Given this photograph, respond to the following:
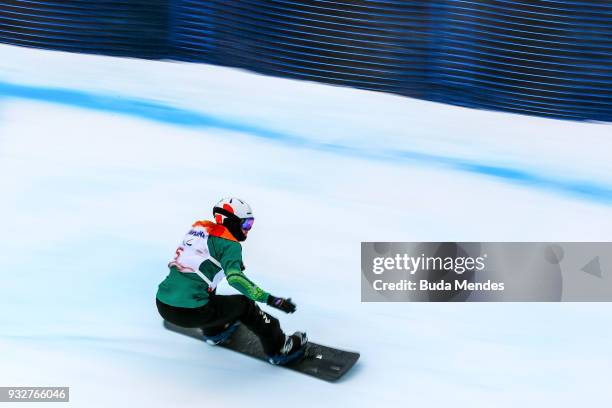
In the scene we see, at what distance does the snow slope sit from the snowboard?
5cm

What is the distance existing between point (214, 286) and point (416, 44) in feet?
12.2

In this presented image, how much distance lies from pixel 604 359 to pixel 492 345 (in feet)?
1.78

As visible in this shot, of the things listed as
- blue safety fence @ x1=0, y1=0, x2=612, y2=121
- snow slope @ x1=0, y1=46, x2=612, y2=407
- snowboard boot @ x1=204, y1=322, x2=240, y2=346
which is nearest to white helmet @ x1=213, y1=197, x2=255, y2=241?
snowboard boot @ x1=204, y1=322, x2=240, y2=346

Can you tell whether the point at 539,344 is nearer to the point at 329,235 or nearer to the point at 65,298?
the point at 329,235

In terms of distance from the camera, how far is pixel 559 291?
4.09 m

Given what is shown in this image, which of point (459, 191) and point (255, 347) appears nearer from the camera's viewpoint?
point (255, 347)

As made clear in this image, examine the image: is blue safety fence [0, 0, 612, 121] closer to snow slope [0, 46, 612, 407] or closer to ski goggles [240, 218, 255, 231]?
snow slope [0, 46, 612, 407]

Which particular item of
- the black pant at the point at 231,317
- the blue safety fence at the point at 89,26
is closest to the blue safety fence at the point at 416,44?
the blue safety fence at the point at 89,26

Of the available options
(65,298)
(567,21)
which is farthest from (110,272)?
(567,21)

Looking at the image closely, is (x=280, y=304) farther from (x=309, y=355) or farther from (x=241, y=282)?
(x=309, y=355)

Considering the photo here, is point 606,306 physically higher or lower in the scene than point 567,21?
lower

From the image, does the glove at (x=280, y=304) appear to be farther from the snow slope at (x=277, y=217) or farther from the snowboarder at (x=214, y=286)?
the snow slope at (x=277, y=217)

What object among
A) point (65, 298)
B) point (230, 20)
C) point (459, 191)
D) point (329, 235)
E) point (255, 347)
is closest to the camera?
point (255, 347)

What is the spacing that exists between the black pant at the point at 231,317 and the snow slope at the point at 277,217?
0.49 feet
